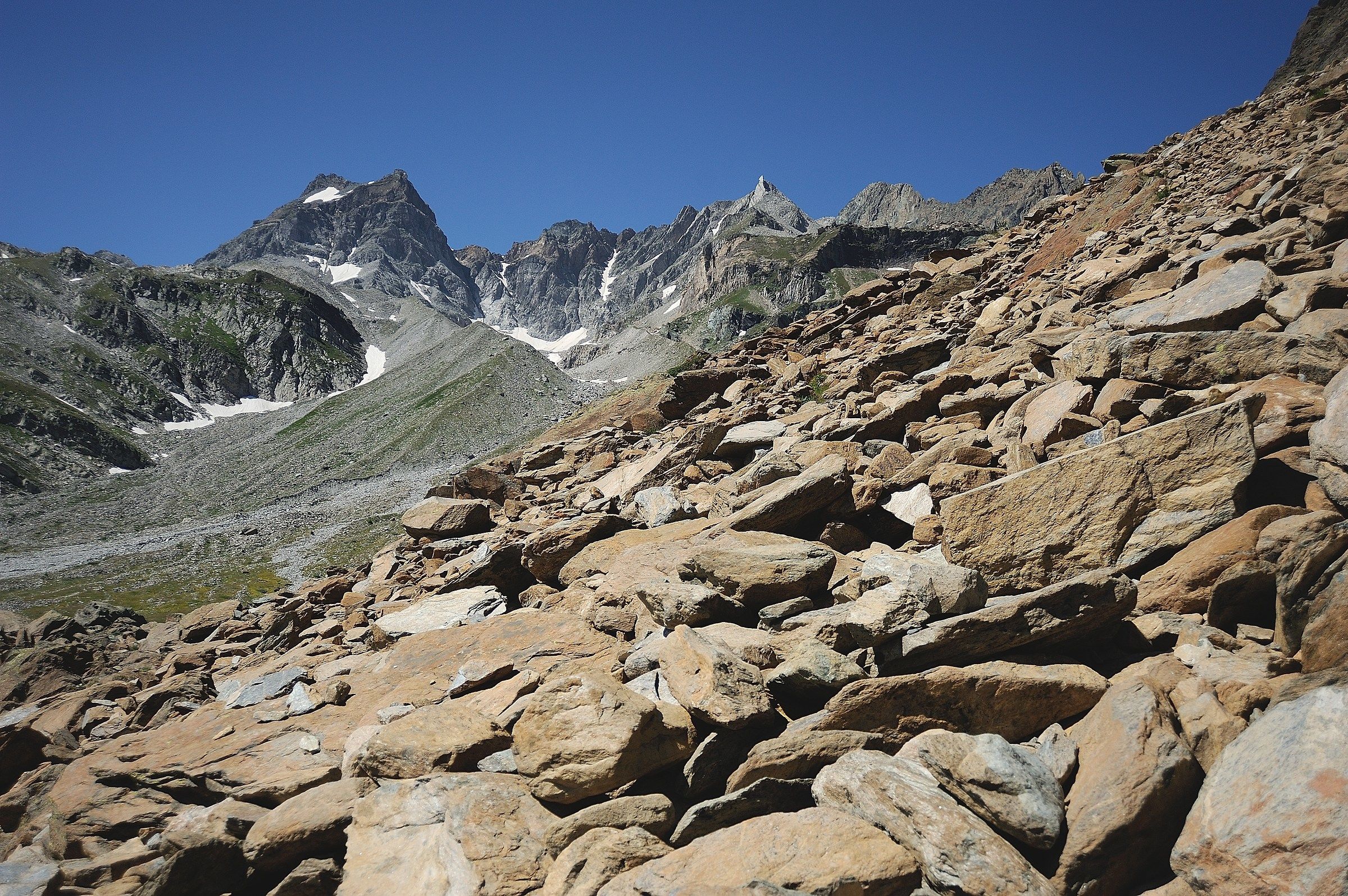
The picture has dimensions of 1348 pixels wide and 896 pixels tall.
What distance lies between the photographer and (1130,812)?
3.89 metres

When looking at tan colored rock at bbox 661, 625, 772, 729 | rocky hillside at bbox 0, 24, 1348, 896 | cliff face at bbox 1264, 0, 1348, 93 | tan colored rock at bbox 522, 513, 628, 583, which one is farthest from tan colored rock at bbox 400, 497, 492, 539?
cliff face at bbox 1264, 0, 1348, 93

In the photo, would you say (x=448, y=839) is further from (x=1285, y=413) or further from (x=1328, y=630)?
(x=1285, y=413)

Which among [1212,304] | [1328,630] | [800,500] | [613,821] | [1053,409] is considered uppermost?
[1212,304]

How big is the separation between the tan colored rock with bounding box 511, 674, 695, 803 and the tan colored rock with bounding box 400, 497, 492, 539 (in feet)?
38.9

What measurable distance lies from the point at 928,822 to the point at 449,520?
1531cm

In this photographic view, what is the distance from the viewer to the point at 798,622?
6.79 metres

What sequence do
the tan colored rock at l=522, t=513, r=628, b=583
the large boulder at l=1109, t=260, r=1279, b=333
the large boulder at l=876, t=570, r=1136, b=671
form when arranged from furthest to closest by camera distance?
the tan colored rock at l=522, t=513, r=628, b=583 → the large boulder at l=1109, t=260, r=1279, b=333 → the large boulder at l=876, t=570, r=1136, b=671

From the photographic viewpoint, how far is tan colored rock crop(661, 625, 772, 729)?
547cm

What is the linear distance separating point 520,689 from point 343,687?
423cm

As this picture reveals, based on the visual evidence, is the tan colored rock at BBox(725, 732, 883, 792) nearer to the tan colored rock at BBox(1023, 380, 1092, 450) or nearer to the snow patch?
the tan colored rock at BBox(1023, 380, 1092, 450)

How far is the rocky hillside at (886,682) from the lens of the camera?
4.07m

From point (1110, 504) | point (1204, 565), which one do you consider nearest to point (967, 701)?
point (1204, 565)

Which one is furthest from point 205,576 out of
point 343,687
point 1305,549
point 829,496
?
point 1305,549

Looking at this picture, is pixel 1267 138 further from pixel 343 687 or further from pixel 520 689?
pixel 343 687
